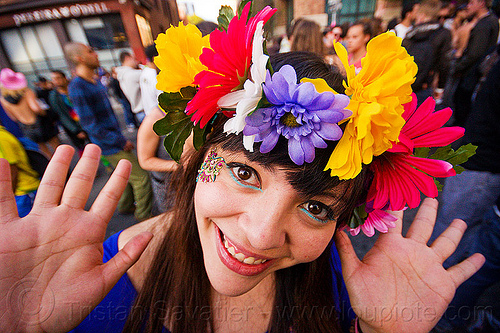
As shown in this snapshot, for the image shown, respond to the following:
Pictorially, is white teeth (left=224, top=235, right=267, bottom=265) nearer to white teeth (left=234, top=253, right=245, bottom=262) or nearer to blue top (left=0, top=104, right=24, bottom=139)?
white teeth (left=234, top=253, right=245, bottom=262)

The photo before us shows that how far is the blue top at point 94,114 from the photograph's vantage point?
260cm

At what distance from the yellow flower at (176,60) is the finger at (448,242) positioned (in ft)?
4.52

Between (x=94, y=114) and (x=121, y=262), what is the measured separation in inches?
95.6

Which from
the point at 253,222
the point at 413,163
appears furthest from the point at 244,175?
the point at 413,163

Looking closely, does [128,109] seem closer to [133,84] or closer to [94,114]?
[133,84]

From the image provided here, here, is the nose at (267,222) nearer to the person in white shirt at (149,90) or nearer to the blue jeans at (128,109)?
the person in white shirt at (149,90)

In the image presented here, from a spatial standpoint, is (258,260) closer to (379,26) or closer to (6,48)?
(379,26)

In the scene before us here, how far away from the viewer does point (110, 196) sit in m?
1.00

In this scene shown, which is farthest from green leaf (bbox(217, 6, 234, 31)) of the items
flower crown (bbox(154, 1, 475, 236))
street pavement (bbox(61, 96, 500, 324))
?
street pavement (bbox(61, 96, 500, 324))

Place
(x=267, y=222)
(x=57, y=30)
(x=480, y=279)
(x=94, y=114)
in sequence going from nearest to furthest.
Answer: (x=267, y=222), (x=480, y=279), (x=94, y=114), (x=57, y=30)

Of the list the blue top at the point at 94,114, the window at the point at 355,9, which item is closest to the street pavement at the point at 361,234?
the blue top at the point at 94,114

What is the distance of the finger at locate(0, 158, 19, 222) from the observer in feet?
2.60

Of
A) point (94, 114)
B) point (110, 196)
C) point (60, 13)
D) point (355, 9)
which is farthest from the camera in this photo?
point (355, 9)

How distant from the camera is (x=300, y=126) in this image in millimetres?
679
